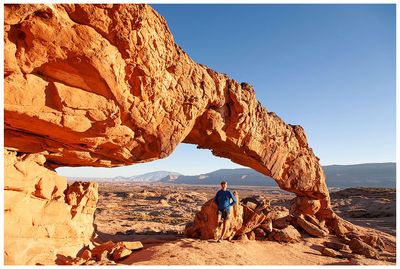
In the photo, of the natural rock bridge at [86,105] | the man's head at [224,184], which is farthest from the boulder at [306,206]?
the man's head at [224,184]

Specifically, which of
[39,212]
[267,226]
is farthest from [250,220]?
[39,212]

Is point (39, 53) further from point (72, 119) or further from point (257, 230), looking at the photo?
point (257, 230)

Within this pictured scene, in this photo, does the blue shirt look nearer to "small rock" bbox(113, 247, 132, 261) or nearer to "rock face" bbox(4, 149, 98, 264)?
"small rock" bbox(113, 247, 132, 261)

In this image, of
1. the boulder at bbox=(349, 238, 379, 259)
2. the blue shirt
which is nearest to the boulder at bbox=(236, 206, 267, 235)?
the blue shirt

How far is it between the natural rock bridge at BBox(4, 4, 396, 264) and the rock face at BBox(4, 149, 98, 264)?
30 millimetres

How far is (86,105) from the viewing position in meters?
8.12

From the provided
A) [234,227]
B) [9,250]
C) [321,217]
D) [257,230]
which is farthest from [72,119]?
[321,217]

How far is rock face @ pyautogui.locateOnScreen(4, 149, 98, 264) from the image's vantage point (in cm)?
795

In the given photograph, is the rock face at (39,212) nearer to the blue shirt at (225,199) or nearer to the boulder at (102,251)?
the boulder at (102,251)

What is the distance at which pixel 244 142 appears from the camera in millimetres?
13250

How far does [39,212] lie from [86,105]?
3.59m

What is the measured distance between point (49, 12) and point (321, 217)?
48.8 feet

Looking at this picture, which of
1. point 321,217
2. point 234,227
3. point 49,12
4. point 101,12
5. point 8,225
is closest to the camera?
point 49,12

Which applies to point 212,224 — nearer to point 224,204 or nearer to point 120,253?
point 224,204
